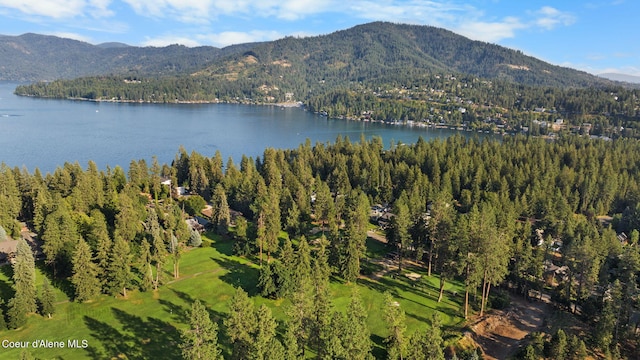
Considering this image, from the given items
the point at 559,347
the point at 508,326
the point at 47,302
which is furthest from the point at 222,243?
the point at 559,347

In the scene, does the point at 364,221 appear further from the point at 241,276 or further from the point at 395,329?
the point at 395,329

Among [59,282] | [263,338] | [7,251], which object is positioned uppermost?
[263,338]

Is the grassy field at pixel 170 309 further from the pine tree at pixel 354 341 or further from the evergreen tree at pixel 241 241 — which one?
the pine tree at pixel 354 341

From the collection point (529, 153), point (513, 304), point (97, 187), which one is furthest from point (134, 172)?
point (529, 153)

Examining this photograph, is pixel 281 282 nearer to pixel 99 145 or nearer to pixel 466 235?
pixel 466 235

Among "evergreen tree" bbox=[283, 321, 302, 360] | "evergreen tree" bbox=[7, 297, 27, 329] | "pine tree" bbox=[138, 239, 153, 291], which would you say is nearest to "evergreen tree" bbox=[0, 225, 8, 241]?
"evergreen tree" bbox=[7, 297, 27, 329]
